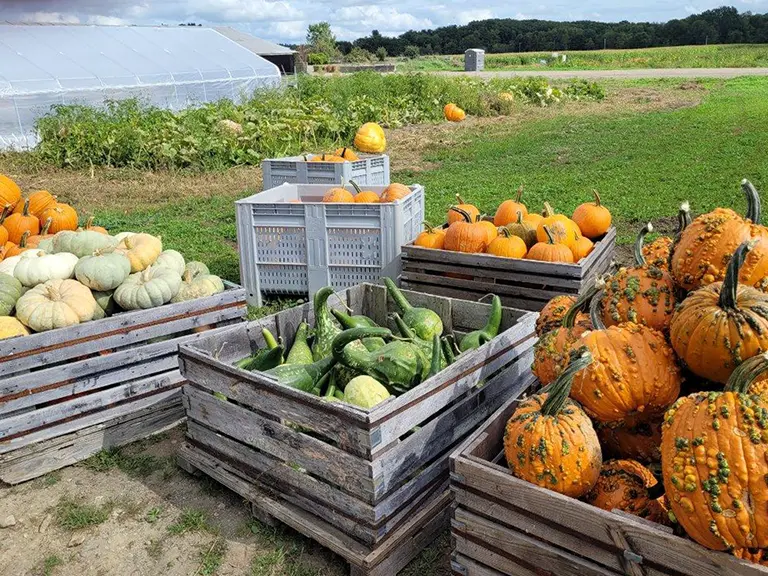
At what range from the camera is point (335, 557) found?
3279mm

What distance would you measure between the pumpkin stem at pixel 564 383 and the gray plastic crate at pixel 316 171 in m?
5.18

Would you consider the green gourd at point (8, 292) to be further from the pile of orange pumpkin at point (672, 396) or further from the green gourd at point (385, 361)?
the pile of orange pumpkin at point (672, 396)

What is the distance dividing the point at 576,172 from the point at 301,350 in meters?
9.44

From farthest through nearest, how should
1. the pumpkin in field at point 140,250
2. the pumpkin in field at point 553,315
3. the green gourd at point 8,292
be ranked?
1. the pumpkin in field at point 140,250
2. the green gourd at point 8,292
3. the pumpkin in field at point 553,315

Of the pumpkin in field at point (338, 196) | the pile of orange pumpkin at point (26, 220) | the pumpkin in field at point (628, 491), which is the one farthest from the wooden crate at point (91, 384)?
the pumpkin in field at point (628, 491)

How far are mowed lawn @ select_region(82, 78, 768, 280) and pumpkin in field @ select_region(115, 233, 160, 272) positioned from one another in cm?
225

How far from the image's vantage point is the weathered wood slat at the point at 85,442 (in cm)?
392

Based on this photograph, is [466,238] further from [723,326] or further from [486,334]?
[723,326]

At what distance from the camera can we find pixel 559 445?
234 centimetres

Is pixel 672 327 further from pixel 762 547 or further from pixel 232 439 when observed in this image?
pixel 232 439

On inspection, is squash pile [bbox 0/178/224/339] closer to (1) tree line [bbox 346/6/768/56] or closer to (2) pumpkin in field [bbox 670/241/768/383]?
(2) pumpkin in field [bbox 670/241/768/383]

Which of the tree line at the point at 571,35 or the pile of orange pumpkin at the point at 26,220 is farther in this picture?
the tree line at the point at 571,35

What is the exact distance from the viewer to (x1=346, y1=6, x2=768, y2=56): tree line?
247 feet

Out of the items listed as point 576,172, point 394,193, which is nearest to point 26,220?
point 394,193
